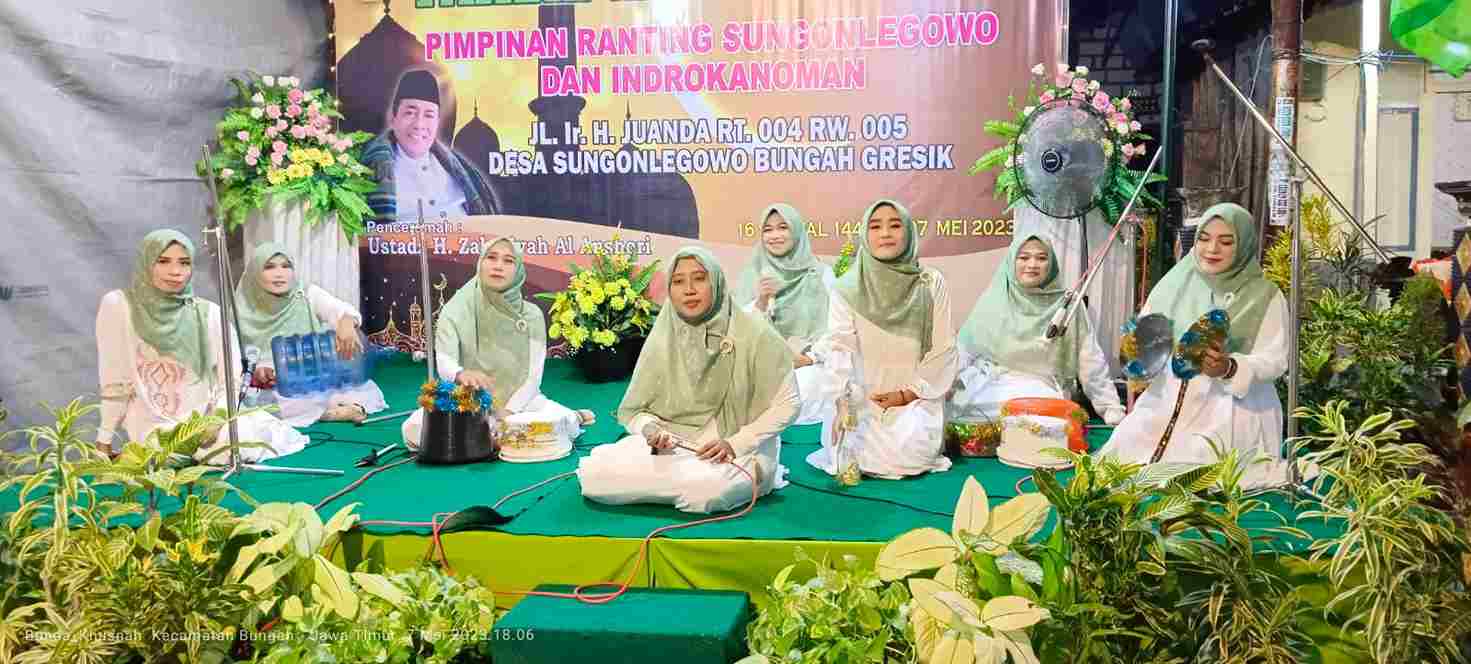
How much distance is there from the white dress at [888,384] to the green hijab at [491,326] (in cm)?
130

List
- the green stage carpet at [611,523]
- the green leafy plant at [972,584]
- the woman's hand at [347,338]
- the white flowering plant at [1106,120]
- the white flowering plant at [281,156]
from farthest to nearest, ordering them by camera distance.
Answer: the white flowering plant at [281,156] < the white flowering plant at [1106,120] < the woman's hand at [347,338] < the green stage carpet at [611,523] < the green leafy plant at [972,584]

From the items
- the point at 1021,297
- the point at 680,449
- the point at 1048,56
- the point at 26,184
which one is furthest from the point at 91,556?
the point at 1048,56

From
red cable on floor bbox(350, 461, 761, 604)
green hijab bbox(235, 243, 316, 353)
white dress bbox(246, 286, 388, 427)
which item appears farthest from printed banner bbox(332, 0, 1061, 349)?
red cable on floor bbox(350, 461, 761, 604)

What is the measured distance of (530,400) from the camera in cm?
462

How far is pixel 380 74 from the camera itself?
277 inches

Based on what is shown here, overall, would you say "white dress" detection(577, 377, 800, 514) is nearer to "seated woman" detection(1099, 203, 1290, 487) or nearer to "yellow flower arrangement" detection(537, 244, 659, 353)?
"seated woman" detection(1099, 203, 1290, 487)

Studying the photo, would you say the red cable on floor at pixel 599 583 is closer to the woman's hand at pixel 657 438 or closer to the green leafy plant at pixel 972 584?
the woman's hand at pixel 657 438

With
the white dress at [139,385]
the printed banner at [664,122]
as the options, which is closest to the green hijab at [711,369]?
the white dress at [139,385]

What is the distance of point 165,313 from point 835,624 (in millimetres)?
3068

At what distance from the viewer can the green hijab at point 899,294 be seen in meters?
4.22

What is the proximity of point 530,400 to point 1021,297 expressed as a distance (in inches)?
89.1

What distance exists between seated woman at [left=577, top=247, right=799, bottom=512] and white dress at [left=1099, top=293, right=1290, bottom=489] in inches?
52.7

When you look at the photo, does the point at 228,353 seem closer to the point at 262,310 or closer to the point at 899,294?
the point at 262,310

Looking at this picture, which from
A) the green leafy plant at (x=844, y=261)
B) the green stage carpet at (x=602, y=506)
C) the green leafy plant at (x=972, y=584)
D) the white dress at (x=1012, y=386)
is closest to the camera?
the green leafy plant at (x=972, y=584)
